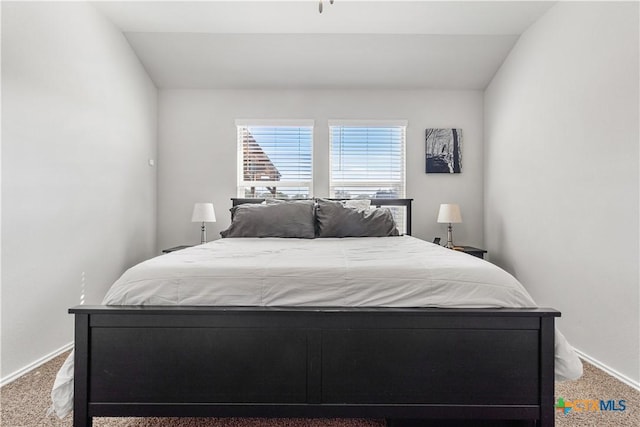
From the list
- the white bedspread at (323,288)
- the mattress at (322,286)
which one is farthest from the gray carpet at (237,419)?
the mattress at (322,286)

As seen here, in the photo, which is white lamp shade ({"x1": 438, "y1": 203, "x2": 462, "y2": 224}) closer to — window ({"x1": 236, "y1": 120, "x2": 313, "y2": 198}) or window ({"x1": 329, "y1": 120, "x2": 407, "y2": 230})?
window ({"x1": 329, "y1": 120, "x2": 407, "y2": 230})

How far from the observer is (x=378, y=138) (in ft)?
12.9

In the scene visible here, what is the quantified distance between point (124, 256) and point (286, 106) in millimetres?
2257

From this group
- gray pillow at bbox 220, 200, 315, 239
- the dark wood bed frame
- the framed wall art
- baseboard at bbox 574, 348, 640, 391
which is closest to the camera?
the dark wood bed frame

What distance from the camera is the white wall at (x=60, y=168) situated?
2.01 m

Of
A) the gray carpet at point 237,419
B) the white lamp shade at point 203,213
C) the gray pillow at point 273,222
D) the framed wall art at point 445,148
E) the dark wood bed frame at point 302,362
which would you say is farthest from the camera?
the framed wall art at point 445,148

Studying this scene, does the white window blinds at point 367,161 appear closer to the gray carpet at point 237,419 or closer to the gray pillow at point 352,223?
the gray pillow at point 352,223

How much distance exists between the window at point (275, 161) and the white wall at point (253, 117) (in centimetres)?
12

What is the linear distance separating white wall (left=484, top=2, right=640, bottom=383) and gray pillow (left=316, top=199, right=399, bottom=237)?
1224 millimetres

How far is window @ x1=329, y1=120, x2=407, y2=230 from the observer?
392 centimetres

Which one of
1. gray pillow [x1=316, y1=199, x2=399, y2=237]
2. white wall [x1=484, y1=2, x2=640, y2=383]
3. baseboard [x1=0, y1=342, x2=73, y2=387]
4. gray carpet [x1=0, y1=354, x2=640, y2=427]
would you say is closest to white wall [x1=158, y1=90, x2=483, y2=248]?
white wall [x1=484, y1=2, x2=640, y2=383]

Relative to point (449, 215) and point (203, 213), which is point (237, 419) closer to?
point (203, 213)


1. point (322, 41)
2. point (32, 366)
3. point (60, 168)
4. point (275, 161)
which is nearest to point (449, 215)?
point (275, 161)

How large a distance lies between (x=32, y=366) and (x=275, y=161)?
8.84 ft
